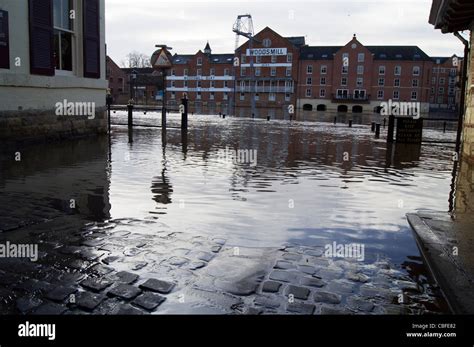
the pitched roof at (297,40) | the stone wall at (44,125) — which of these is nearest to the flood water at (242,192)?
the stone wall at (44,125)

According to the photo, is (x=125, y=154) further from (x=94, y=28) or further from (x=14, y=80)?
(x=94, y=28)

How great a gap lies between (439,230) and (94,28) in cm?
1263

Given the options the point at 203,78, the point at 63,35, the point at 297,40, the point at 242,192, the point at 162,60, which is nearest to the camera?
the point at 242,192

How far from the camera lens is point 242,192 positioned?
6992 mm

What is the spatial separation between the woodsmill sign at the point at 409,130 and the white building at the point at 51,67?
1021 cm

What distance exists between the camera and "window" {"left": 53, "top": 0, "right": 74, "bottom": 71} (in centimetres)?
1295

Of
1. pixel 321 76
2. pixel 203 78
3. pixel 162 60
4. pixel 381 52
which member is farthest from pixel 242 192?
pixel 203 78

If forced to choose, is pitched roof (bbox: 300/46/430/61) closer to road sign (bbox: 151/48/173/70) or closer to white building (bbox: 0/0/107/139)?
road sign (bbox: 151/48/173/70)

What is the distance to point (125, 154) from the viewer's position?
11.1m

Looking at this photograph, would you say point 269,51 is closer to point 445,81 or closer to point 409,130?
point 445,81

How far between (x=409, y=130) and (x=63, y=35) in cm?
1165

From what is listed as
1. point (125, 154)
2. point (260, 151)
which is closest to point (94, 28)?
point (125, 154)

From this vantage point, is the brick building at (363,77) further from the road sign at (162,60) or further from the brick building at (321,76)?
the road sign at (162,60)

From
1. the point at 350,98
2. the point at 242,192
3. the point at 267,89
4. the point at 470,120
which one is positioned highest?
the point at 267,89
